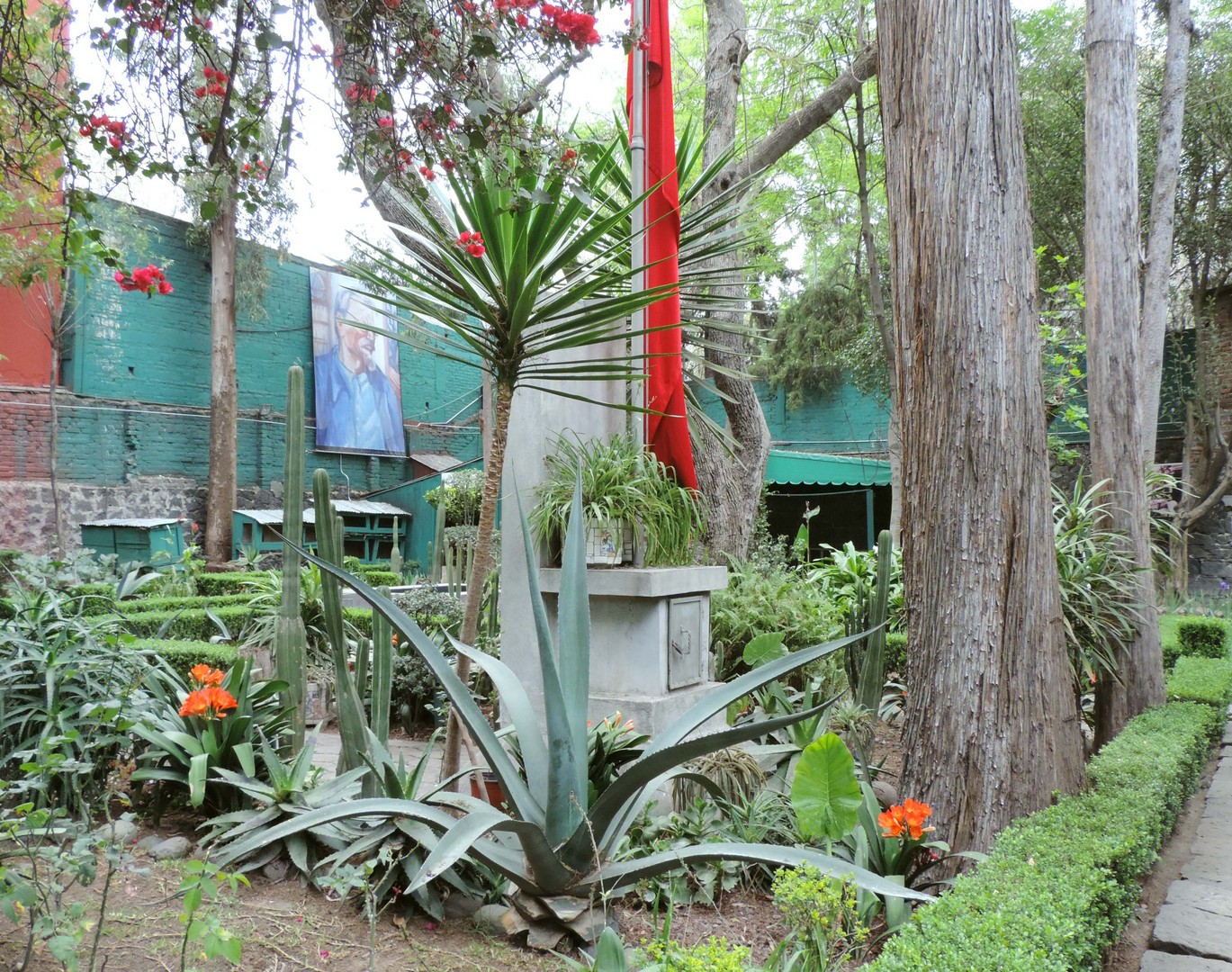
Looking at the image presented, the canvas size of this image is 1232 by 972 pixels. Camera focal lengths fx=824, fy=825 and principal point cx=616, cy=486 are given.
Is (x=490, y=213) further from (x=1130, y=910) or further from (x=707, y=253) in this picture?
(x=1130, y=910)

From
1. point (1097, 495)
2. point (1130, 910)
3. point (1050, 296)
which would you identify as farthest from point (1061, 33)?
point (1130, 910)

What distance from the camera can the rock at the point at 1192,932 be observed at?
2.23 metres

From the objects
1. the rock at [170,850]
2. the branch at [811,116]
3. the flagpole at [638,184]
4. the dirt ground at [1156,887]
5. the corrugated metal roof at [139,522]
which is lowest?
the dirt ground at [1156,887]

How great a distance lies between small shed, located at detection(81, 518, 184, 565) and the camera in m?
10.4

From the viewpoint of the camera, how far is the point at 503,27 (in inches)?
87.7

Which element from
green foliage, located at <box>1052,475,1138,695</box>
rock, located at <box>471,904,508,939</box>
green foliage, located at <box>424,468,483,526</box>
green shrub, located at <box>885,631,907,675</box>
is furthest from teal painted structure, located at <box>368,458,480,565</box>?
rock, located at <box>471,904,508,939</box>

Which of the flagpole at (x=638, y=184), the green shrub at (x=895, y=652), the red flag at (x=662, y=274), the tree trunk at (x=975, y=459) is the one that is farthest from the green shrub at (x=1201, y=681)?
the flagpole at (x=638, y=184)

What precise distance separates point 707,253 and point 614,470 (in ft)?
4.39

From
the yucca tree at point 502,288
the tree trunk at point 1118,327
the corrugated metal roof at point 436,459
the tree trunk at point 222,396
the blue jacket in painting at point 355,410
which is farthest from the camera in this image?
the corrugated metal roof at point 436,459

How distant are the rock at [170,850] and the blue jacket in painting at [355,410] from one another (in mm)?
11513

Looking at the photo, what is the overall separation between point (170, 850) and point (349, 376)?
1220 centimetres

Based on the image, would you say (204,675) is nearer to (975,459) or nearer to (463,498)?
(975,459)

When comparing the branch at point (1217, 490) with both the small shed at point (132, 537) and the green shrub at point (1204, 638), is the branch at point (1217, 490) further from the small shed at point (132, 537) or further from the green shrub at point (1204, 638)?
the small shed at point (132, 537)

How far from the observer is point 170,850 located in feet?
7.79
